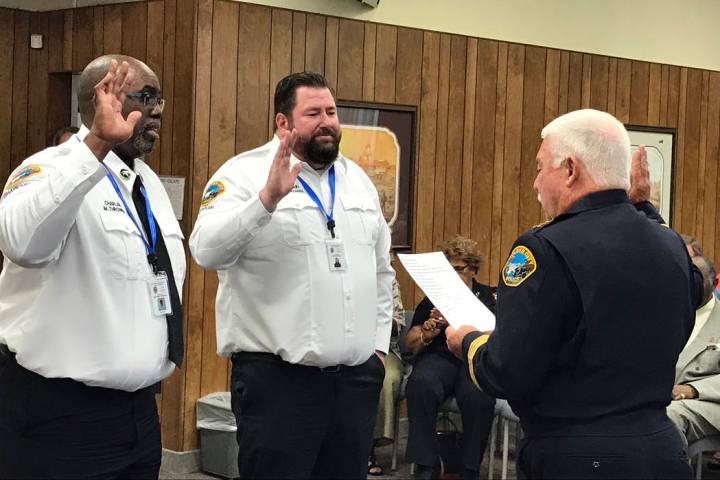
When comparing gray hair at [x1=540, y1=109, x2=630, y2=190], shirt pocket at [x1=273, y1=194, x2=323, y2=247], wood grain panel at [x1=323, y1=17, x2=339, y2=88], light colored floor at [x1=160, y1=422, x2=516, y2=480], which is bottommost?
light colored floor at [x1=160, y1=422, x2=516, y2=480]

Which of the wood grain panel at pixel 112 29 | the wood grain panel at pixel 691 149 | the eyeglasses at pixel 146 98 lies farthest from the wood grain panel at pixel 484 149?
the eyeglasses at pixel 146 98

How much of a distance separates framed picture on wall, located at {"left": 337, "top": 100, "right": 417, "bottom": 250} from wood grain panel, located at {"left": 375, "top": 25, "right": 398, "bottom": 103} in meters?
0.07

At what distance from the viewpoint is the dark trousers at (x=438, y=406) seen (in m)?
5.34

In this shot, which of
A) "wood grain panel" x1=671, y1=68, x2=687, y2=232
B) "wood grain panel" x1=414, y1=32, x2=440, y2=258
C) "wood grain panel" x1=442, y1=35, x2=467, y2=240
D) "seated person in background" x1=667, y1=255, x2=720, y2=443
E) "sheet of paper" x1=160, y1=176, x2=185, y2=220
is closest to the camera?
"seated person in background" x1=667, y1=255, x2=720, y2=443

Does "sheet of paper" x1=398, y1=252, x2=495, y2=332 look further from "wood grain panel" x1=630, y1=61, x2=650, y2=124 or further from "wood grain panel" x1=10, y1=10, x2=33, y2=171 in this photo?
"wood grain panel" x1=630, y1=61, x2=650, y2=124

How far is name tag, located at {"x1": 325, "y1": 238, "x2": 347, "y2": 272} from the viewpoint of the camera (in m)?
3.20

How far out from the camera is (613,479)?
2.32 metres

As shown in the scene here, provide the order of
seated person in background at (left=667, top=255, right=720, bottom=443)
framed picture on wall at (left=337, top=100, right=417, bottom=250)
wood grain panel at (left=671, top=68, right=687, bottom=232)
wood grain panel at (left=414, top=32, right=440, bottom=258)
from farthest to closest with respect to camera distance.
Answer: wood grain panel at (left=671, top=68, right=687, bottom=232)
wood grain panel at (left=414, top=32, right=440, bottom=258)
framed picture on wall at (left=337, top=100, right=417, bottom=250)
seated person in background at (left=667, top=255, right=720, bottom=443)

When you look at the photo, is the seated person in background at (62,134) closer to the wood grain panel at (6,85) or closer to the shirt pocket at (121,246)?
the wood grain panel at (6,85)

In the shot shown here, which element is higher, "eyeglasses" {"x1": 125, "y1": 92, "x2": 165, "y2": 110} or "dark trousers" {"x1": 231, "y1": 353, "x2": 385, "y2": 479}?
"eyeglasses" {"x1": 125, "y1": 92, "x2": 165, "y2": 110}

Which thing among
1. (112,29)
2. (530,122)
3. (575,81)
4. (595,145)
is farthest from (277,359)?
(575,81)

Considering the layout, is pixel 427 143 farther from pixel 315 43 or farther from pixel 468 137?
pixel 315 43

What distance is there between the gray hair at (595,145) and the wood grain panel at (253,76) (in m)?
3.43

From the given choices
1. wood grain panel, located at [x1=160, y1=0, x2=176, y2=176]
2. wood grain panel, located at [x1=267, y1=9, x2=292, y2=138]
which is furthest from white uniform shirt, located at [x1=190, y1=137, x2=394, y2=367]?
wood grain panel, located at [x1=267, y1=9, x2=292, y2=138]
